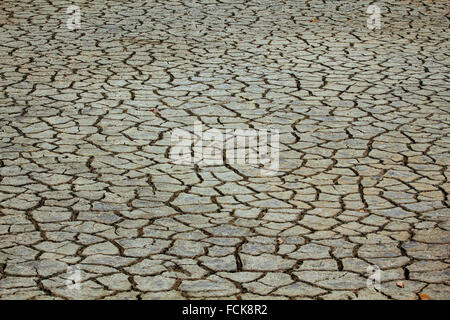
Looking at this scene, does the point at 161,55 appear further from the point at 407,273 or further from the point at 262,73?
the point at 407,273

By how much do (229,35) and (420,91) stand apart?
9.41ft

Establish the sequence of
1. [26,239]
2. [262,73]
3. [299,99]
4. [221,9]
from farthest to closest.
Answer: [221,9], [262,73], [299,99], [26,239]

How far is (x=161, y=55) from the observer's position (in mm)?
8844

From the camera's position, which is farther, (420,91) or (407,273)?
(420,91)

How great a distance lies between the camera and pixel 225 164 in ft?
19.9

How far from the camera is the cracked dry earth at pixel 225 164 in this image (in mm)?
4539

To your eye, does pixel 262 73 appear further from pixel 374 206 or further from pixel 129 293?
pixel 129 293

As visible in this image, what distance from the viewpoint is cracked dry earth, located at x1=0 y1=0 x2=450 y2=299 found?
4.54m

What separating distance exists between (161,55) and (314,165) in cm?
338

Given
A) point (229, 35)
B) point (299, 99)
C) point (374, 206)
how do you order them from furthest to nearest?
point (229, 35), point (299, 99), point (374, 206)

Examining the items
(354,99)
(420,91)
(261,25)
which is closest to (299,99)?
(354,99)

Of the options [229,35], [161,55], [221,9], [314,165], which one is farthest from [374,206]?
[221,9]

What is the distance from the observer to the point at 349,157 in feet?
20.4

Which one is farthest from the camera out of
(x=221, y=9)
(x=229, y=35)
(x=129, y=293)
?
(x=221, y=9)
